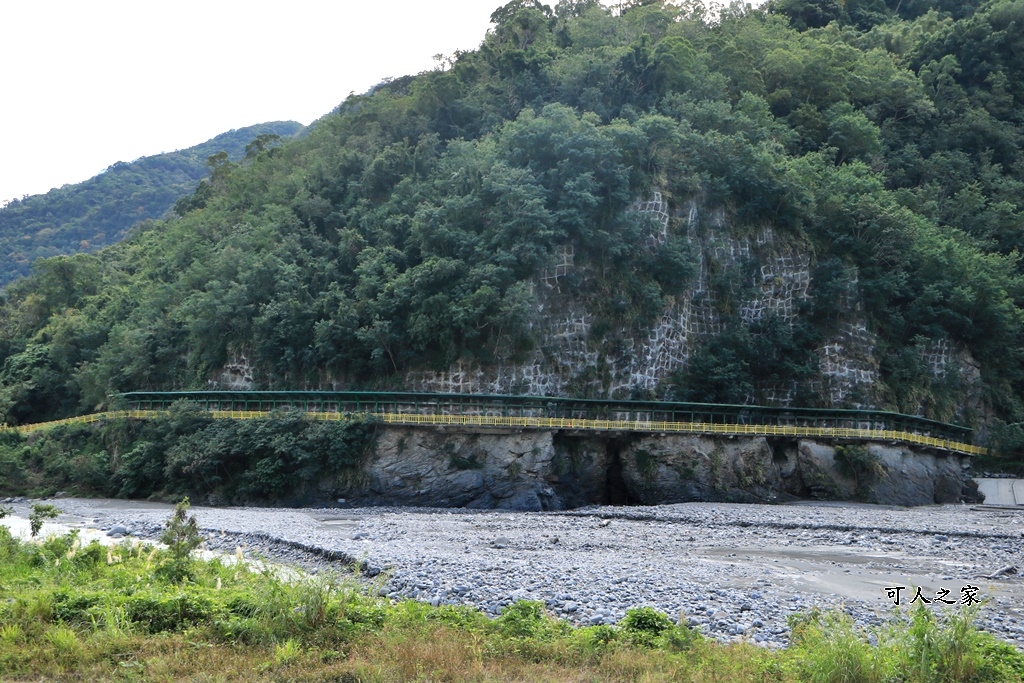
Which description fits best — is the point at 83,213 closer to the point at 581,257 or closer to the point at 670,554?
the point at 581,257

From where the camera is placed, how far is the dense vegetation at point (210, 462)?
39875 millimetres

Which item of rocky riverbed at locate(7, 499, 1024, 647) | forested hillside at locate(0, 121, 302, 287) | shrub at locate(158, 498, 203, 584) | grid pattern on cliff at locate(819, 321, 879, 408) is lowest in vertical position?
rocky riverbed at locate(7, 499, 1024, 647)

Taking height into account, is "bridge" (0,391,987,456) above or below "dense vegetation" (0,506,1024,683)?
above

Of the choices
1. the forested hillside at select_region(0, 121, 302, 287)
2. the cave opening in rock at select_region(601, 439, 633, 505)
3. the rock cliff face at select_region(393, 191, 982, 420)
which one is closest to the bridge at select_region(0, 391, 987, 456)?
the cave opening in rock at select_region(601, 439, 633, 505)

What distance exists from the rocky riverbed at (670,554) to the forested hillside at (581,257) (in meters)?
10.7

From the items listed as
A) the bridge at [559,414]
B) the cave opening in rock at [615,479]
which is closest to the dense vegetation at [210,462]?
the bridge at [559,414]

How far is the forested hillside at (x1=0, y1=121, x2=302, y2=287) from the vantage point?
431 ft

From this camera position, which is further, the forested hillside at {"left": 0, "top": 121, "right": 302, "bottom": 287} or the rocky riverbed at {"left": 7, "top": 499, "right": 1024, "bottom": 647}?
the forested hillside at {"left": 0, "top": 121, "right": 302, "bottom": 287}

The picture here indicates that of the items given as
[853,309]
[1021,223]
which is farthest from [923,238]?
[1021,223]

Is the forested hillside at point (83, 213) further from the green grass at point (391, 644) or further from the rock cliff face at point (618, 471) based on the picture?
the green grass at point (391, 644)

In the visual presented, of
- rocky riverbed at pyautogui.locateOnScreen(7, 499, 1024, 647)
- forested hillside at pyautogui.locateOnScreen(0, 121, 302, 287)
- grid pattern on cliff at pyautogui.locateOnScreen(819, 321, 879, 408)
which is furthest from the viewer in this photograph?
forested hillside at pyautogui.locateOnScreen(0, 121, 302, 287)

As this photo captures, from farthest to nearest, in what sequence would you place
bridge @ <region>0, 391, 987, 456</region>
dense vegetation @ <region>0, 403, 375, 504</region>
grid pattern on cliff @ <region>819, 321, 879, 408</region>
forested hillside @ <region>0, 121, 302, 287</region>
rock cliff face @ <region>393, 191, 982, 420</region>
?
1. forested hillside @ <region>0, 121, 302, 287</region>
2. grid pattern on cliff @ <region>819, 321, 879, 408</region>
3. rock cliff face @ <region>393, 191, 982, 420</region>
4. bridge @ <region>0, 391, 987, 456</region>
5. dense vegetation @ <region>0, 403, 375, 504</region>

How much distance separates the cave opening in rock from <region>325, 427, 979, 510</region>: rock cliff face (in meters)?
0.05

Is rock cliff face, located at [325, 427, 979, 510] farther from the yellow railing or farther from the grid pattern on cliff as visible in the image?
the grid pattern on cliff
